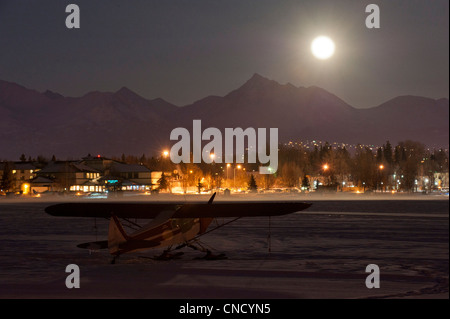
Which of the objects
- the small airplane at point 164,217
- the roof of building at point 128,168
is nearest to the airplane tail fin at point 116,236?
the small airplane at point 164,217

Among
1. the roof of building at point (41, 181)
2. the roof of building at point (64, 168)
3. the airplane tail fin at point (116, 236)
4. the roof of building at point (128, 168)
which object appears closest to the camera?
the airplane tail fin at point (116, 236)

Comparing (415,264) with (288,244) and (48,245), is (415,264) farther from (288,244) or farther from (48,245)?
(48,245)

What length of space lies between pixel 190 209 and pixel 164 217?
2.51ft

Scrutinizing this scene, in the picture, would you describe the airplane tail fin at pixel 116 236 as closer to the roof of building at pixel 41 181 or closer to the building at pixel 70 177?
the building at pixel 70 177

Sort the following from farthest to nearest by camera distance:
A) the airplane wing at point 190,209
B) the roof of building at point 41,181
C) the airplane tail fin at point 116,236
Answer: the roof of building at point 41,181
the airplane wing at point 190,209
the airplane tail fin at point 116,236

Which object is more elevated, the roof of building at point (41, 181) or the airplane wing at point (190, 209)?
the roof of building at point (41, 181)

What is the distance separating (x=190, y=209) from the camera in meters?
14.8

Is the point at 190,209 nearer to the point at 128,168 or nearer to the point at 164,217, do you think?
the point at 164,217

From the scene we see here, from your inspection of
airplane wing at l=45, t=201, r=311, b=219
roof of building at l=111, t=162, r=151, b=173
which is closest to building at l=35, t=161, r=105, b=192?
roof of building at l=111, t=162, r=151, b=173

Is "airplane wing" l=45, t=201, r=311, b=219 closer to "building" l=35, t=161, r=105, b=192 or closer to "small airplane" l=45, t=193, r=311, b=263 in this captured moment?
"small airplane" l=45, t=193, r=311, b=263

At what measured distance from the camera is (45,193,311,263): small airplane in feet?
44.9

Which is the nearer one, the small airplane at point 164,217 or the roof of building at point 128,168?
the small airplane at point 164,217

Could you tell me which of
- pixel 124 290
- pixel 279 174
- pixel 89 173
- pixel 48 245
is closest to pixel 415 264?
pixel 124 290

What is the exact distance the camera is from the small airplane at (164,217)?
1370 cm
